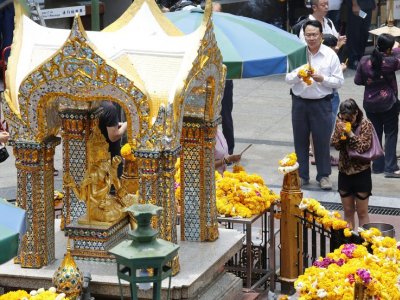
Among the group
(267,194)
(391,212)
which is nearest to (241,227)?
(267,194)

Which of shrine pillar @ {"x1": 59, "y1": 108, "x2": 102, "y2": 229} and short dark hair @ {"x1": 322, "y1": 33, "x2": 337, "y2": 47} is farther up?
short dark hair @ {"x1": 322, "y1": 33, "x2": 337, "y2": 47}

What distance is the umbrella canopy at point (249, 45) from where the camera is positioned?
12.9 m

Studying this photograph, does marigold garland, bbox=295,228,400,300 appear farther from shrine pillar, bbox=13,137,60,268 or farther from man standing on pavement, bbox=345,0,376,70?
man standing on pavement, bbox=345,0,376,70

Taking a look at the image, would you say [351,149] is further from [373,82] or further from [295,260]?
[373,82]

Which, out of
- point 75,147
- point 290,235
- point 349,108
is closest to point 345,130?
point 349,108

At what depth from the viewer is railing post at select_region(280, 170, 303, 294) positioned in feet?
37.8

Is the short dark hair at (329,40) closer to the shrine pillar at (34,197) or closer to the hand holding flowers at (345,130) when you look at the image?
the hand holding flowers at (345,130)

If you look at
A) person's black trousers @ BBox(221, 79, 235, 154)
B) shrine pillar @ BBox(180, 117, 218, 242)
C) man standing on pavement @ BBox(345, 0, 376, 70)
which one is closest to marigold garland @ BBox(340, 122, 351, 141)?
shrine pillar @ BBox(180, 117, 218, 242)

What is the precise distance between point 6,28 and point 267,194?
9.70m

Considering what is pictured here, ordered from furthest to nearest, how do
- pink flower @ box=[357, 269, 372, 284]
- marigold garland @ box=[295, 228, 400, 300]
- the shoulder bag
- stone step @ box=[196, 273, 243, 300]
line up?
the shoulder bag
stone step @ box=[196, 273, 243, 300]
marigold garland @ box=[295, 228, 400, 300]
pink flower @ box=[357, 269, 372, 284]

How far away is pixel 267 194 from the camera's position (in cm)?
1169

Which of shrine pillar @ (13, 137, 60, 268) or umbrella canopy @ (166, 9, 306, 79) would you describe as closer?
shrine pillar @ (13, 137, 60, 268)

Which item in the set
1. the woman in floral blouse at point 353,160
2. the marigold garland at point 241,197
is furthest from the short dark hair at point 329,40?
the marigold garland at point 241,197

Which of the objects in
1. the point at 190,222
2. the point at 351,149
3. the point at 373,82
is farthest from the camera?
the point at 373,82
